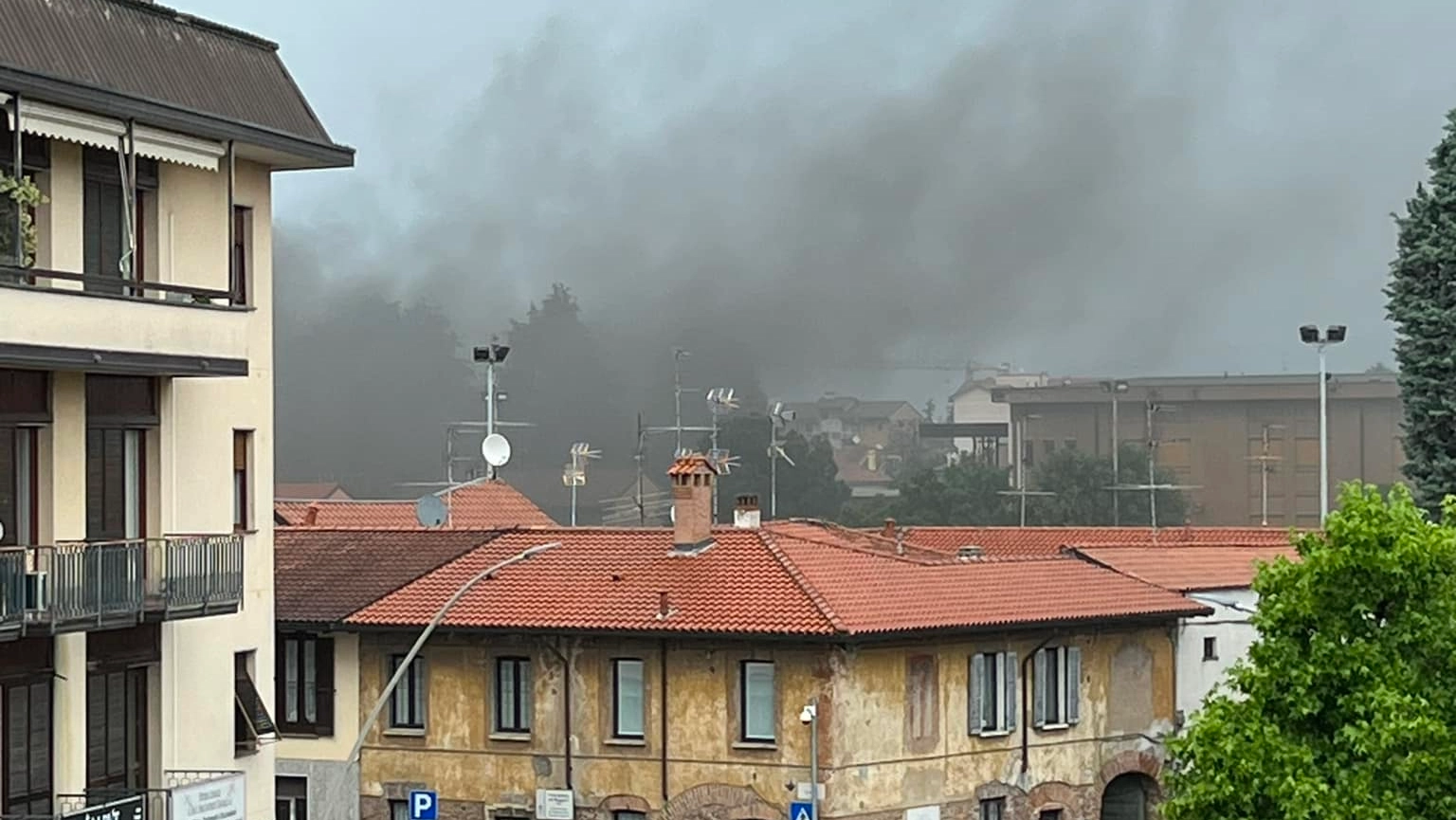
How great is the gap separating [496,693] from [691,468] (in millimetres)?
5892

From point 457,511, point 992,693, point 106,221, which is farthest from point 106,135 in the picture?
point 457,511

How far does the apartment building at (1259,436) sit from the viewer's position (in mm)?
104250

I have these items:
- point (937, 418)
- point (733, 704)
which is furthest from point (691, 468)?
point (937, 418)

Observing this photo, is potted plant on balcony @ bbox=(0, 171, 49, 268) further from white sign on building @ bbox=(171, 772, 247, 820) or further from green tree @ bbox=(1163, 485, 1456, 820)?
green tree @ bbox=(1163, 485, 1456, 820)

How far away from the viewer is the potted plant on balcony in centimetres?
2770

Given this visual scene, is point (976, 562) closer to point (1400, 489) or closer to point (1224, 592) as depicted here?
point (1224, 592)

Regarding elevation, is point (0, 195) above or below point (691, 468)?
above

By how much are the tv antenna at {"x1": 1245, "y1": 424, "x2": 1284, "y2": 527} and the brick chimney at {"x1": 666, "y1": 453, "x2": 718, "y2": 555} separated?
56907 millimetres

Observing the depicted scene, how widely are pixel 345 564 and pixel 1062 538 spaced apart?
23.2m

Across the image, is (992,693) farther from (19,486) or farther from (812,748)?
(19,486)

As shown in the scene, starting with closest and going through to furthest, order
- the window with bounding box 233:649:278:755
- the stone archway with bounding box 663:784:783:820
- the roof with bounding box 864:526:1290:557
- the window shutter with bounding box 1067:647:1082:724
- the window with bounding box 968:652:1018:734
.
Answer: the window with bounding box 233:649:278:755
the stone archway with bounding box 663:784:783:820
the window with bounding box 968:652:1018:734
the window shutter with bounding box 1067:647:1082:724
the roof with bounding box 864:526:1290:557

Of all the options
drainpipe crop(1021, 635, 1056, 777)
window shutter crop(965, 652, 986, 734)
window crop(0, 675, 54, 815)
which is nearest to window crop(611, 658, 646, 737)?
window shutter crop(965, 652, 986, 734)

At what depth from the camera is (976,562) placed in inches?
1916

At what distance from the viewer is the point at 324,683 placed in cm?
4662
